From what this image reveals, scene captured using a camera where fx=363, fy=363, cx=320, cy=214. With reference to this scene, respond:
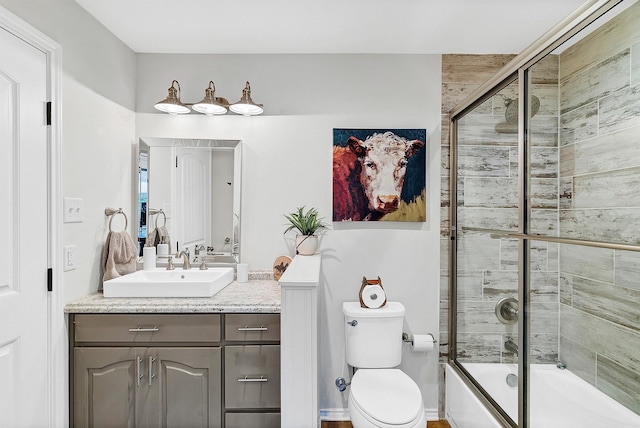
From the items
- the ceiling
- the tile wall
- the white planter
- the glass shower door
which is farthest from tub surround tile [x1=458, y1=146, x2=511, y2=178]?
the white planter

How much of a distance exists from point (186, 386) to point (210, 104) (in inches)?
64.2

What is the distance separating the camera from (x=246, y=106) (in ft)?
7.63

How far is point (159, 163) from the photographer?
249 cm

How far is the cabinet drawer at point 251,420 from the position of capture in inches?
72.5

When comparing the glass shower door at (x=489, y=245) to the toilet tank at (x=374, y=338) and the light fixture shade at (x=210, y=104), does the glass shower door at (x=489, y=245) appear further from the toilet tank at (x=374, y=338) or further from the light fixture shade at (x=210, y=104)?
the light fixture shade at (x=210, y=104)

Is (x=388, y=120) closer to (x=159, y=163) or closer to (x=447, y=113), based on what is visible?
(x=447, y=113)

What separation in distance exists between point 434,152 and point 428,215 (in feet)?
1.42

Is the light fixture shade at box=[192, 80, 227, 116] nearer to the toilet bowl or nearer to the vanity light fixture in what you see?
the vanity light fixture

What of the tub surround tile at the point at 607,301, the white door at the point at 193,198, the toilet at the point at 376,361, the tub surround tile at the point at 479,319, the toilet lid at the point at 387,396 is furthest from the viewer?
the white door at the point at 193,198

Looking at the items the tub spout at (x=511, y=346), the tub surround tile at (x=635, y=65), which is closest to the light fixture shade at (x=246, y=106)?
the tub surround tile at (x=635, y=65)

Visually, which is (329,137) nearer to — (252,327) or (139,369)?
(252,327)

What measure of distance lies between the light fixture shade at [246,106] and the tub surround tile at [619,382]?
2.25 metres

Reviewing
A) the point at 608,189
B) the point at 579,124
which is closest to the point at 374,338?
the point at 608,189

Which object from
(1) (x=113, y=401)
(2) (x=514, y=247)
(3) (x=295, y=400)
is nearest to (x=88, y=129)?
(1) (x=113, y=401)
